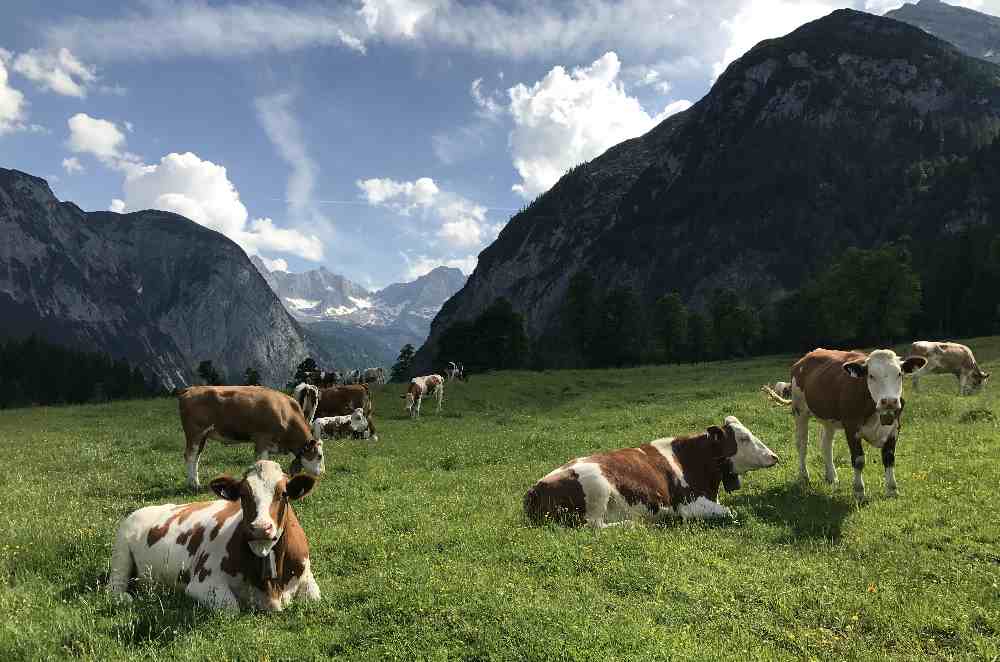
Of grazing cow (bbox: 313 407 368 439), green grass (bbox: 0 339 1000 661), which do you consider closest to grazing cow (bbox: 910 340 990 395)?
green grass (bbox: 0 339 1000 661)

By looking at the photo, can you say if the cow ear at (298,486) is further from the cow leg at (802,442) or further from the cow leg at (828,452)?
the cow leg at (828,452)

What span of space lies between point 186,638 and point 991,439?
788 inches

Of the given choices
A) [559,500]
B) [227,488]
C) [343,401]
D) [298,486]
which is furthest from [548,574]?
[343,401]

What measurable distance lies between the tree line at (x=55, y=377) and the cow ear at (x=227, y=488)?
122190 mm

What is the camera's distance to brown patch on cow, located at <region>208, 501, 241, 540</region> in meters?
7.76

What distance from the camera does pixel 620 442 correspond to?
2039 cm

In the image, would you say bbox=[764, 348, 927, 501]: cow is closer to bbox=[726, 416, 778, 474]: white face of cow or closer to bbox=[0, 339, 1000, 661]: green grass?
bbox=[0, 339, 1000, 661]: green grass

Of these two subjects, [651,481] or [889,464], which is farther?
[889,464]

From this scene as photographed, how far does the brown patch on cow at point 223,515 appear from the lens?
7.76 meters

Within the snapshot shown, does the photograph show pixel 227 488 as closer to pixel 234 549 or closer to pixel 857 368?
pixel 234 549

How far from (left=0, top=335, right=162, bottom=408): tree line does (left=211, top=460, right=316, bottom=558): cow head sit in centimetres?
12225

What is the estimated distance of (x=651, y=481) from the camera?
11.2 meters

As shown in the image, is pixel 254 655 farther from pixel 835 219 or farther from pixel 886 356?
pixel 835 219

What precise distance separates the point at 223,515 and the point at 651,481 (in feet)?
24.6
